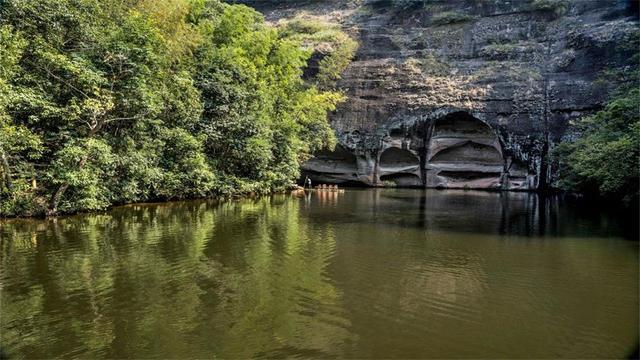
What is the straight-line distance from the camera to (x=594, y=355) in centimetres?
579

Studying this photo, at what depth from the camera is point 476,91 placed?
3712 centimetres

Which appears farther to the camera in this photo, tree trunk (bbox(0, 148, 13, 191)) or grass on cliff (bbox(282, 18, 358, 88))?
grass on cliff (bbox(282, 18, 358, 88))

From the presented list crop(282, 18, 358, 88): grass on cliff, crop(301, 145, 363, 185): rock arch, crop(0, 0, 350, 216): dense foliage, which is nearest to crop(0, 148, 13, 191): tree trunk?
crop(0, 0, 350, 216): dense foliage

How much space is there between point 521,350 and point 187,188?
19.3 metres

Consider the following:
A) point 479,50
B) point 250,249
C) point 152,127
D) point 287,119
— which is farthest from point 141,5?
point 479,50

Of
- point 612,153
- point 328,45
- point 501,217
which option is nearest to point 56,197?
point 501,217

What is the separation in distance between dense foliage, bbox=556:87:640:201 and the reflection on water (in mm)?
4623

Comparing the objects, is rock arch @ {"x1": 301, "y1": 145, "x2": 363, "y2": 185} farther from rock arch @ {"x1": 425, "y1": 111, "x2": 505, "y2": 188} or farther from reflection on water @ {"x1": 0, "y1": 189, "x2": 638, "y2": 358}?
reflection on water @ {"x1": 0, "y1": 189, "x2": 638, "y2": 358}

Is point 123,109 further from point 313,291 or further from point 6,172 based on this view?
point 313,291

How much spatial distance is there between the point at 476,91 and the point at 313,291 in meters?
32.3

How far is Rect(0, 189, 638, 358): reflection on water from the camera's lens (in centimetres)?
606

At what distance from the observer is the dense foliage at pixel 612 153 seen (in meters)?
18.1

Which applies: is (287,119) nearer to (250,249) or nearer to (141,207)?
(141,207)

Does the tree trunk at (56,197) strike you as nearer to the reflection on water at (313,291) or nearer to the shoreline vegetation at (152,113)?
the shoreline vegetation at (152,113)
